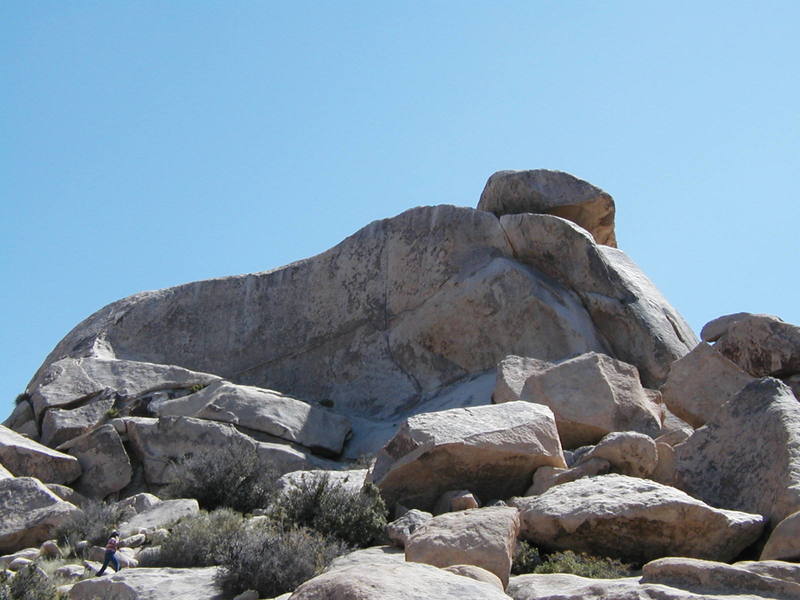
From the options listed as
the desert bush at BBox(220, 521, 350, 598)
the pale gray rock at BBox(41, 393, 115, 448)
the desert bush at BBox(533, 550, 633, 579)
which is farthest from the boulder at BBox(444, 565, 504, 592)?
the pale gray rock at BBox(41, 393, 115, 448)

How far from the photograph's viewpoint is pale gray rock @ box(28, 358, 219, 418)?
1856cm

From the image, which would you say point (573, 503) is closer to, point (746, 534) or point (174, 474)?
point (746, 534)

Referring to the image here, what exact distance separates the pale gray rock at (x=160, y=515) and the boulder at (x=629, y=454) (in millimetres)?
4495

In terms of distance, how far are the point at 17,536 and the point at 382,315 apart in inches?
350

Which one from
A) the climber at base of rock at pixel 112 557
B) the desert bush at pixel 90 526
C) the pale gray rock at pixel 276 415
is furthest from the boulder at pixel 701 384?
the climber at base of rock at pixel 112 557

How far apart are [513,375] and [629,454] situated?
4.24 metres

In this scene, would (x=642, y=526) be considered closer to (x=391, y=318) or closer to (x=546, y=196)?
(x=391, y=318)

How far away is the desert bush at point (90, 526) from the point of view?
11562 mm

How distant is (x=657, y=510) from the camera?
27.3ft

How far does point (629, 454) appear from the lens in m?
10.6

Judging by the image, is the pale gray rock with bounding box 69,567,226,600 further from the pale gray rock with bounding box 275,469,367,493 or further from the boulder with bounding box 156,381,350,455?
the boulder with bounding box 156,381,350,455

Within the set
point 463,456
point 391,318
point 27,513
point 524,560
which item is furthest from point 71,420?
point 524,560

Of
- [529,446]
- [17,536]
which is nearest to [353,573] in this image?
[529,446]

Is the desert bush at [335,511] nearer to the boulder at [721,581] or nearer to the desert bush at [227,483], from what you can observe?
the desert bush at [227,483]
